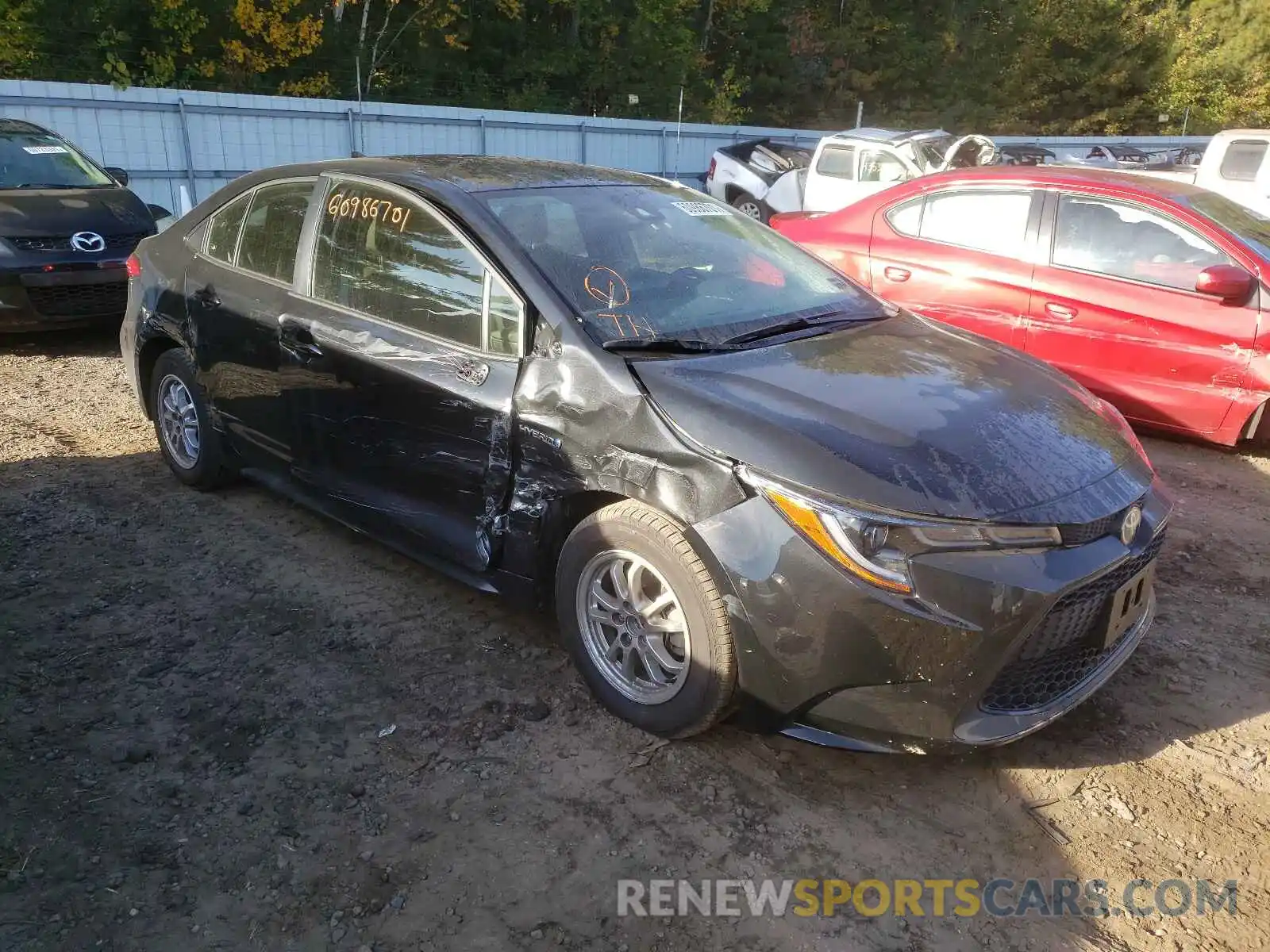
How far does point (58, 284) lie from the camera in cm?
728

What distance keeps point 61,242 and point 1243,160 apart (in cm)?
1094

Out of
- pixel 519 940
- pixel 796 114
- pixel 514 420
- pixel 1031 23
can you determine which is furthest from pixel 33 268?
pixel 1031 23

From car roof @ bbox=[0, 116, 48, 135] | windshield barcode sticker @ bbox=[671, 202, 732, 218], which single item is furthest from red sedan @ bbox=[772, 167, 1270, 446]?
car roof @ bbox=[0, 116, 48, 135]

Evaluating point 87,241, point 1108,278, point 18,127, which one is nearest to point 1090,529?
point 1108,278

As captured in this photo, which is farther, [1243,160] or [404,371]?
[1243,160]

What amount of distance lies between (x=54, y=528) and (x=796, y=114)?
3608 cm

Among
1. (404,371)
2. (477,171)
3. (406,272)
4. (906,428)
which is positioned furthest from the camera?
(477,171)

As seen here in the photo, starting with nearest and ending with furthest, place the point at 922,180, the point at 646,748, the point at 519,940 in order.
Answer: the point at 519,940, the point at 646,748, the point at 922,180

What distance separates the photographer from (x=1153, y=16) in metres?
38.6

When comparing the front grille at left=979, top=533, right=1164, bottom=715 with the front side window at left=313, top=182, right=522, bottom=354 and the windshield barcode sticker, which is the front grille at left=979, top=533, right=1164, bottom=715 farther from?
the windshield barcode sticker

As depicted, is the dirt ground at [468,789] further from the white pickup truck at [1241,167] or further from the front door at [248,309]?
the white pickup truck at [1241,167]

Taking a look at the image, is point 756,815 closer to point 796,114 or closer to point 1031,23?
point 796,114

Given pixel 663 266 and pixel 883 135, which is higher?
pixel 883 135

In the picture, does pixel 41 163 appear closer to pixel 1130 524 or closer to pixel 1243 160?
pixel 1130 524
